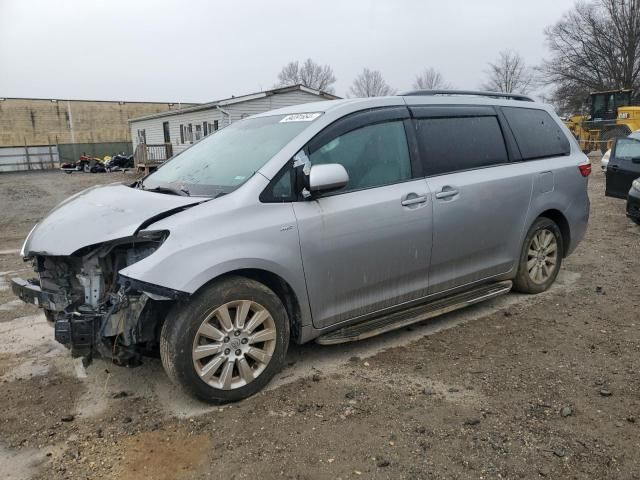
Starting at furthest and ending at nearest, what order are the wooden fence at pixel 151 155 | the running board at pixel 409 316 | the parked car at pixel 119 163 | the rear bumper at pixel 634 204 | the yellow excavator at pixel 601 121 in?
the parked car at pixel 119 163 → the wooden fence at pixel 151 155 → the yellow excavator at pixel 601 121 → the rear bumper at pixel 634 204 → the running board at pixel 409 316

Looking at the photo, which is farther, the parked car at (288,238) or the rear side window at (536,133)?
the rear side window at (536,133)

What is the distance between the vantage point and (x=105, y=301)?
310 cm

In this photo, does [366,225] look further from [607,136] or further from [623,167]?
[607,136]

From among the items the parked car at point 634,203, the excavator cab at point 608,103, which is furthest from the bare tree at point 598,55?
the parked car at point 634,203

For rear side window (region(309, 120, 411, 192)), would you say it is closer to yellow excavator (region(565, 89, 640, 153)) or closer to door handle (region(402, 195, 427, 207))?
door handle (region(402, 195, 427, 207))

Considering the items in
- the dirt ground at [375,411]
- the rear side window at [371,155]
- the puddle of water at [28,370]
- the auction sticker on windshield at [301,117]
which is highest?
the auction sticker on windshield at [301,117]

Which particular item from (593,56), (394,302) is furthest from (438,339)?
(593,56)

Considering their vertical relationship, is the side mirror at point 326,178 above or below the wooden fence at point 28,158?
below

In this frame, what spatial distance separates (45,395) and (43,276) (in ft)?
2.59

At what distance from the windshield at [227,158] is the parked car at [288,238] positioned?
16mm

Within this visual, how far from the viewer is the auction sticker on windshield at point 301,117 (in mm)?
3643

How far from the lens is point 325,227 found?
3379 millimetres

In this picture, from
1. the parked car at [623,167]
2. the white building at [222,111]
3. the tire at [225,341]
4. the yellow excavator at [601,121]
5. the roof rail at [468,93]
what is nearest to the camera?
the tire at [225,341]

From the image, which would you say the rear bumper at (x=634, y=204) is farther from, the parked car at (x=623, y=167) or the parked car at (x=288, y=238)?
the parked car at (x=288, y=238)
